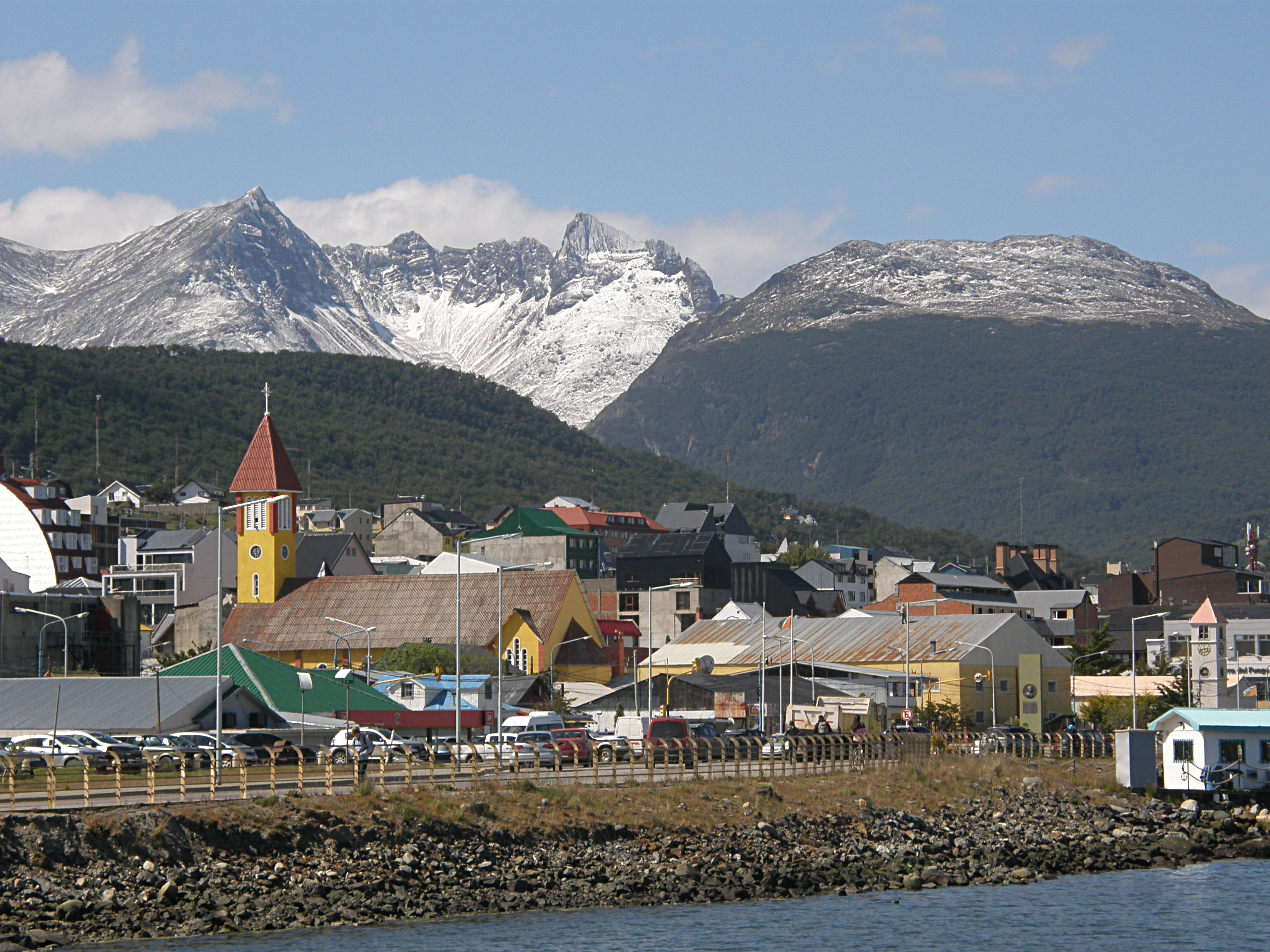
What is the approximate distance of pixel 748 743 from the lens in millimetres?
65750

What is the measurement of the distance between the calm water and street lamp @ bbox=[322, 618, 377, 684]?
42.7m

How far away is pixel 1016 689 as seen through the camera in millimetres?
94625

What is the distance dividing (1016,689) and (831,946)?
5821 cm

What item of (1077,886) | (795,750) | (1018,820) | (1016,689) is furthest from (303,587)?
(1077,886)

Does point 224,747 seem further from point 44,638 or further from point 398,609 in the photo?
point 398,609

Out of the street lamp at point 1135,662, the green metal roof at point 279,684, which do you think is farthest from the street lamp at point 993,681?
the green metal roof at point 279,684

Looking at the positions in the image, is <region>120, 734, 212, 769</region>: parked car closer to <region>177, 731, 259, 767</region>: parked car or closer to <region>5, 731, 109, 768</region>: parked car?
<region>177, 731, 259, 767</region>: parked car

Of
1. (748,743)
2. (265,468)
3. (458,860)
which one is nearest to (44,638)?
(265,468)

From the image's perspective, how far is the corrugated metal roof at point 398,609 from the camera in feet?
357

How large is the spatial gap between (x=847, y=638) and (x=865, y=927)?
60286 mm

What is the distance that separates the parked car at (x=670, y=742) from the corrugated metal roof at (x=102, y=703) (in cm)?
1712

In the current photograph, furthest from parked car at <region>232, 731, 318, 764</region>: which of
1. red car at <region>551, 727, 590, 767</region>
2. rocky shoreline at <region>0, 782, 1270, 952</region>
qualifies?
rocky shoreline at <region>0, 782, 1270, 952</region>

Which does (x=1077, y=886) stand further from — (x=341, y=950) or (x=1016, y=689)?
(x=1016, y=689)

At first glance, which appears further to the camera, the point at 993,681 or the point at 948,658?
the point at 993,681
